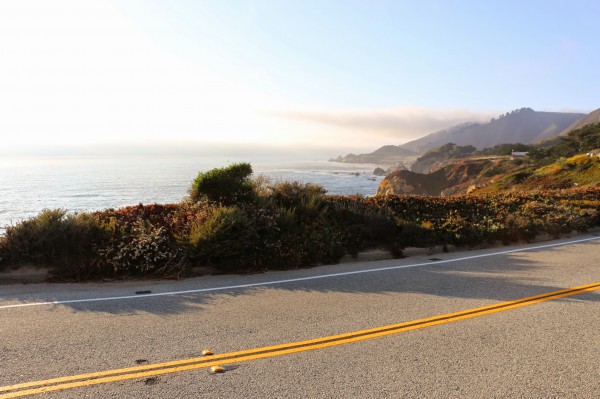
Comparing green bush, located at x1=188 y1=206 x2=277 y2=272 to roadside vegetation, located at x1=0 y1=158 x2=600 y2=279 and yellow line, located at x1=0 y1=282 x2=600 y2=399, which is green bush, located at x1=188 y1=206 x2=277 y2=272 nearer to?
roadside vegetation, located at x1=0 y1=158 x2=600 y2=279

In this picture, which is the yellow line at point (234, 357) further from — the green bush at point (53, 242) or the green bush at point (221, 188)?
the green bush at point (221, 188)

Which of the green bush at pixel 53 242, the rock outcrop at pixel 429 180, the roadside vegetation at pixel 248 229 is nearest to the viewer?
the green bush at pixel 53 242

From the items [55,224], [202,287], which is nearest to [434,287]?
[202,287]

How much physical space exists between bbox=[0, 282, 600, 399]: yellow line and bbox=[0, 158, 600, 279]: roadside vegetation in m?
4.18

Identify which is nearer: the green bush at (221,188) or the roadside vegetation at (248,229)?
the roadside vegetation at (248,229)

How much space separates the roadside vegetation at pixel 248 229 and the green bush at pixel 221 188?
0.10 ft

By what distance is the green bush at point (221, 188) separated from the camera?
12.1 m

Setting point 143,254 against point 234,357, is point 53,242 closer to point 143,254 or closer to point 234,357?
point 143,254

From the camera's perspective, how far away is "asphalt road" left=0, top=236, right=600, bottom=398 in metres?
4.17

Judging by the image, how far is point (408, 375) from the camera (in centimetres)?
434

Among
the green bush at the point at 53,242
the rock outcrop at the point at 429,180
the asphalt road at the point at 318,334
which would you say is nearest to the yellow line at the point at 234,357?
the asphalt road at the point at 318,334

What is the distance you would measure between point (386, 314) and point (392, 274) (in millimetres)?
2565

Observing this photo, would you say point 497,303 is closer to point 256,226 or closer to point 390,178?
point 256,226

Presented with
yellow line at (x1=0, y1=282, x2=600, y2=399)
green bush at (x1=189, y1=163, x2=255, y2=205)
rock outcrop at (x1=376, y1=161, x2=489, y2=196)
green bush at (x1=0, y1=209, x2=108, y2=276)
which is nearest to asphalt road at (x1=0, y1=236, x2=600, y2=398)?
yellow line at (x1=0, y1=282, x2=600, y2=399)
